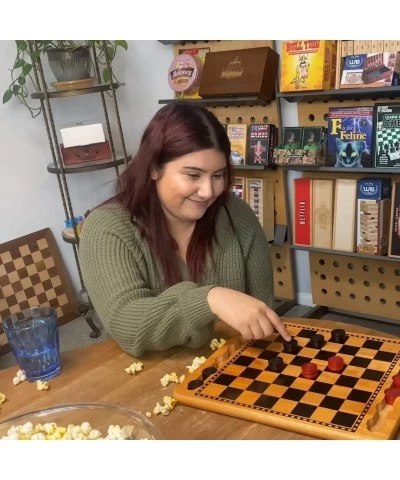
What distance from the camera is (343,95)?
106 inches

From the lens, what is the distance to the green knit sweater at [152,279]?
4.15 ft

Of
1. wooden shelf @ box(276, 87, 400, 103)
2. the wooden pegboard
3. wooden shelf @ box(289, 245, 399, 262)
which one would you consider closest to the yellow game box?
wooden shelf @ box(276, 87, 400, 103)

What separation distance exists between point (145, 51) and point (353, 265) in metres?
1.78

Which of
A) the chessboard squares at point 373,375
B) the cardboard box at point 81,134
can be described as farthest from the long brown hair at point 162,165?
the cardboard box at point 81,134

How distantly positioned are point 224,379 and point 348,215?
1825 millimetres

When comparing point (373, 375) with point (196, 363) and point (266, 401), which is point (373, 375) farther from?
point (196, 363)

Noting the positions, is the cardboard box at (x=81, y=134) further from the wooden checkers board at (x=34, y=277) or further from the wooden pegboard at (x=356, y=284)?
the wooden pegboard at (x=356, y=284)

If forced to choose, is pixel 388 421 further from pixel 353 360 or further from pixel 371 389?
pixel 353 360

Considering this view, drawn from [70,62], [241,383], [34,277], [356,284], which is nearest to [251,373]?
[241,383]

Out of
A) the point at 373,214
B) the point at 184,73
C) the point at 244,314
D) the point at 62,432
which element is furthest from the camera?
the point at 184,73

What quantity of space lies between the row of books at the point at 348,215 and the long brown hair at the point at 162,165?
1.33 m

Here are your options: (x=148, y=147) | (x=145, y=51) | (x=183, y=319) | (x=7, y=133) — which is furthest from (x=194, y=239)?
(x=145, y=51)

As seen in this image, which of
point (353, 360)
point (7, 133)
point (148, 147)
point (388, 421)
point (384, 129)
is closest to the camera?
point (388, 421)

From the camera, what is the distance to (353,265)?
119 inches
